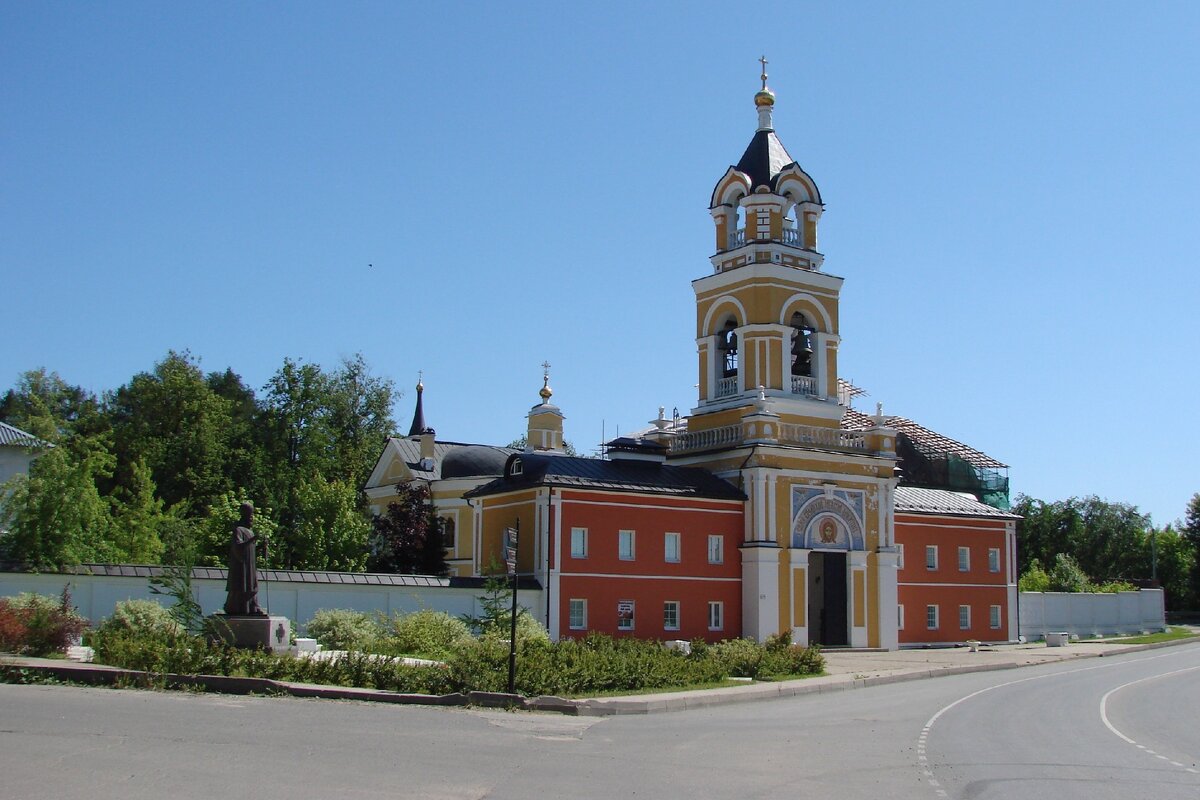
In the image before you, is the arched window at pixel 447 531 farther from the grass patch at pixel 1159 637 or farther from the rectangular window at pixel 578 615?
the grass patch at pixel 1159 637

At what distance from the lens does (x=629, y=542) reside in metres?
39.0

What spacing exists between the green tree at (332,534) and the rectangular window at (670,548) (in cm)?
1465

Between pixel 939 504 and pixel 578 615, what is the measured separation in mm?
19333

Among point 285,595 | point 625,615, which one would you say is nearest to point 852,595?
point 625,615

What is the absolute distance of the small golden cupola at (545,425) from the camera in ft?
167

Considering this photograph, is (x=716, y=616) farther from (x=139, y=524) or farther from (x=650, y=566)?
(x=139, y=524)

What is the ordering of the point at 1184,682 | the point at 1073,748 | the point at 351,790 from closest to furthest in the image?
the point at 351,790, the point at 1073,748, the point at 1184,682

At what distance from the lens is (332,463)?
65.3 m

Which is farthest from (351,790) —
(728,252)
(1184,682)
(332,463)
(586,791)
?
(332,463)

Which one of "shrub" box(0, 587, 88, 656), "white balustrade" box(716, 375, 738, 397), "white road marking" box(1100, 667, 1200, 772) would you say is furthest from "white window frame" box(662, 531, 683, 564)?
"shrub" box(0, 587, 88, 656)

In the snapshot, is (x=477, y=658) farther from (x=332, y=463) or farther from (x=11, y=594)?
(x=332, y=463)

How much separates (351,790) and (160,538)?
43194mm

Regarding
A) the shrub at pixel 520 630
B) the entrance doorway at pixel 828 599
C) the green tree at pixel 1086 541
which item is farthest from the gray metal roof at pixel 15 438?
the green tree at pixel 1086 541

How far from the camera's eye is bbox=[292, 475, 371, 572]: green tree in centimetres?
4859
